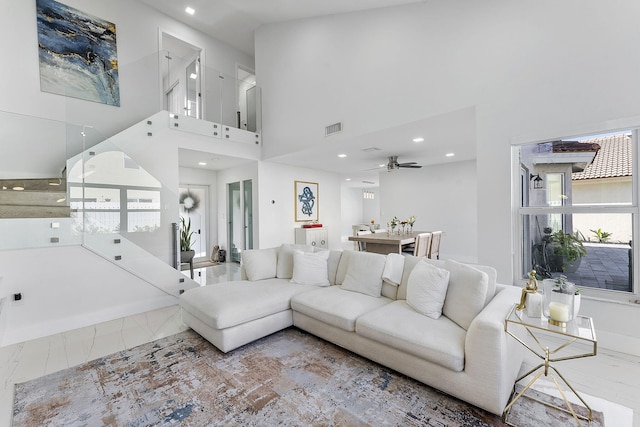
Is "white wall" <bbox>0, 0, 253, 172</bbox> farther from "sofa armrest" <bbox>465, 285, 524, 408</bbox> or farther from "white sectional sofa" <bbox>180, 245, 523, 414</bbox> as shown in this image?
"sofa armrest" <bbox>465, 285, 524, 408</bbox>

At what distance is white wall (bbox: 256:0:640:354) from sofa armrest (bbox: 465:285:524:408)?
1494 mm

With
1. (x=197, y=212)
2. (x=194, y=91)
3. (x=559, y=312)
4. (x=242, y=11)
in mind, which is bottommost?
(x=559, y=312)

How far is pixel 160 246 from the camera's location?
416 centimetres

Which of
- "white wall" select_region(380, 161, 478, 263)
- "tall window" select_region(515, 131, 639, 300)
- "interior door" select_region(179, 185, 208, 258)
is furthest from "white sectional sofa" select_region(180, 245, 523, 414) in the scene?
"white wall" select_region(380, 161, 478, 263)

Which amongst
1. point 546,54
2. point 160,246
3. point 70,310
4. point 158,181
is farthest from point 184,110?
point 546,54

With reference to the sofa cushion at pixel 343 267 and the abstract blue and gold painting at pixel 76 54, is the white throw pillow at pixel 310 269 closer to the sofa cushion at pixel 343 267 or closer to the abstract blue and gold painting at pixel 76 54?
the sofa cushion at pixel 343 267

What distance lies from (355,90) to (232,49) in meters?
4.35

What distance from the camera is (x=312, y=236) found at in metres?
7.00

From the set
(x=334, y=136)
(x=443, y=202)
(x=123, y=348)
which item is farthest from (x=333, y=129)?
(x=443, y=202)

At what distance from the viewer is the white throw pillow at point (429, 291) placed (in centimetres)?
239

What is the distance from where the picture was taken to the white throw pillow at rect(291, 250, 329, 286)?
3.44 m

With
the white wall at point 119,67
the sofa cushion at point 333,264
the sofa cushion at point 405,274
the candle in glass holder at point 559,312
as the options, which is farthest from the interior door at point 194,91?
the candle in glass holder at point 559,312

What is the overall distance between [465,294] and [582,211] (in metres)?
1.68

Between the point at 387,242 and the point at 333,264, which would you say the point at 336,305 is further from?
the point at 387,242
